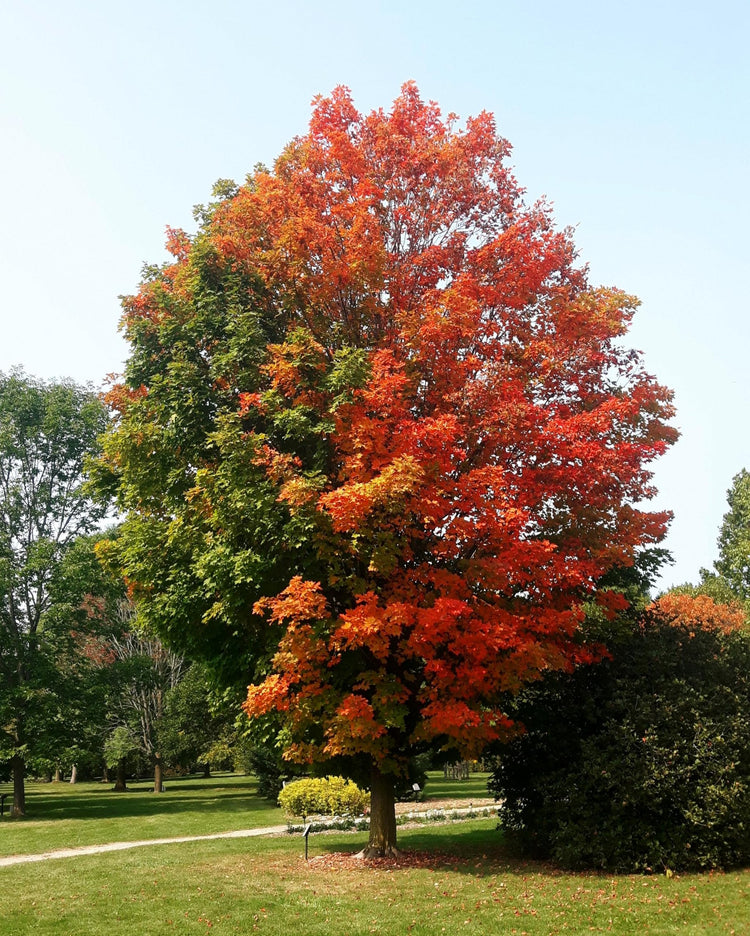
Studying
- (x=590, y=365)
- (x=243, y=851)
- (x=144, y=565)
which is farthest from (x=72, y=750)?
(x=590, y=365)

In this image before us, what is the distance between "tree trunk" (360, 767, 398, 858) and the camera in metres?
15.3

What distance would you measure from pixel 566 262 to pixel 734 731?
10340 mm

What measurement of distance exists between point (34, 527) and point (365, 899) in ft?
93.7

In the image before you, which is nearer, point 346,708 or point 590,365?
point 346,708


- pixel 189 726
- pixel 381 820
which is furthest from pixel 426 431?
pixel 189 726

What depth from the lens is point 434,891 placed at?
478 inches

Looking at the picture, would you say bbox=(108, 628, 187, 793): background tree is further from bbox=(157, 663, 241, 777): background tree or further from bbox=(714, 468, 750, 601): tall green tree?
bbox=(714, 468, 750, 601): tall green tree

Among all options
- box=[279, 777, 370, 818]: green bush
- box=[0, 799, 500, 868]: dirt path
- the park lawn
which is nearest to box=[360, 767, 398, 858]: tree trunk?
box=[0, 799, 500, 868]: dirt path

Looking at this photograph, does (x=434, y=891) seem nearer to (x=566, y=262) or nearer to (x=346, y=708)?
(x=346, y=708)

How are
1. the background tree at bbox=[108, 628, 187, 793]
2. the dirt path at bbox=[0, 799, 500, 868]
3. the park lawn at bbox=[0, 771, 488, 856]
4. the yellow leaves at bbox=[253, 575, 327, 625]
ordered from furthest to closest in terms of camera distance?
the background tree at bbox=[108, 628, 187, 793]
the park lawn at bbox=[0, 771, 488, 856]
the dirt path at bbox=[0, 799, 500, 868]
the yellow leaves at bbox=[253, 575, 327, 625]

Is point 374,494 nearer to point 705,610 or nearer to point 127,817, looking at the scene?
point 127,817

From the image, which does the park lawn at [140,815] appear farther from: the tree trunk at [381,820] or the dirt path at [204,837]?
the tree trunk at [381,820]

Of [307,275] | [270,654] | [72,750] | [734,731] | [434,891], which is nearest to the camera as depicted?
[434,891]

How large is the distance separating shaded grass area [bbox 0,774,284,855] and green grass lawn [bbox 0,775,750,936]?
5.38m
